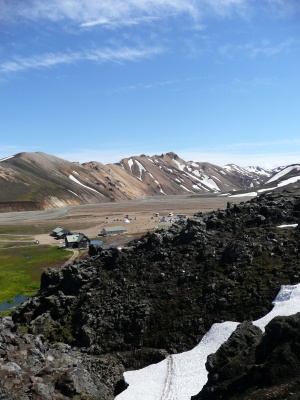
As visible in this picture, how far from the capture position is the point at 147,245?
6194cm

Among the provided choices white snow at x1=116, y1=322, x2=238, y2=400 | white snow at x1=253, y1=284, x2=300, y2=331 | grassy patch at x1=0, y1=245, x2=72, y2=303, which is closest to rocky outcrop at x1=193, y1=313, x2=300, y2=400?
white snow at x1=116, y1=322, x2=238, y2=400

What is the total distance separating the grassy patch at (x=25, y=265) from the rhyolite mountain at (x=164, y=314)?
20000 millimetres

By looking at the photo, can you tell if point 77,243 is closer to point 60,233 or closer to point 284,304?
point 60,233

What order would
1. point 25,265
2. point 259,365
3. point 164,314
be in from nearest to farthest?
point 259,365
point 164,314
point 25,265

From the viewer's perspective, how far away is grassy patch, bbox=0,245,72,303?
256ft

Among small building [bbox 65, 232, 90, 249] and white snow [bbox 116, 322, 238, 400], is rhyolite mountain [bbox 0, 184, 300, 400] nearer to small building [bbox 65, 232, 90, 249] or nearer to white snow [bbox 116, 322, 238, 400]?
white snow [bbox 116, 322, 238, 400]

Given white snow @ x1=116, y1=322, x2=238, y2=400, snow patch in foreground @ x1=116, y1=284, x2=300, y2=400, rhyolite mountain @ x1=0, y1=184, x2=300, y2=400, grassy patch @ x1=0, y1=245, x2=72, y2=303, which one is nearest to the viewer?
rhyolite mountain @ x1=0, y1=184, x2=300, y2=400

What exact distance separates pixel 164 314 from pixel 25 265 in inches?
2536

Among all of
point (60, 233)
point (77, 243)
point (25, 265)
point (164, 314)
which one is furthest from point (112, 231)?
point (164, 314)

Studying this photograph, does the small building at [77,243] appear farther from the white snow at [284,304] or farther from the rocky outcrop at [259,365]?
the rocky outcrop at [259,365]

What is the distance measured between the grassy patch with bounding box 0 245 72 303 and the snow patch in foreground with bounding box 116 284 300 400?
4382cm

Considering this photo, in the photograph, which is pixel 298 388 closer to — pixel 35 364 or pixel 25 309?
pixel 35 364

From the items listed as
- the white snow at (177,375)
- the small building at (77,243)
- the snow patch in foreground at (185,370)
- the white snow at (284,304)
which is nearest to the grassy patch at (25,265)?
the small building at (77,243)

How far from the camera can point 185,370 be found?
36.3 m
